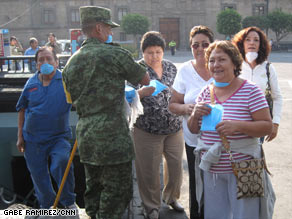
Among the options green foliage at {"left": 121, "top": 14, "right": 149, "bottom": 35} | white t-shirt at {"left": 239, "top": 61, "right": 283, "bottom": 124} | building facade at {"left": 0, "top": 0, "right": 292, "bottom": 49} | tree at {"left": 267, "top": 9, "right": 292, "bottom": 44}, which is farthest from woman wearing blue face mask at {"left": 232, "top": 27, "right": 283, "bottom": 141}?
building facade at {"left": 0, "top": 0, "right": 292, "bottom": 49}

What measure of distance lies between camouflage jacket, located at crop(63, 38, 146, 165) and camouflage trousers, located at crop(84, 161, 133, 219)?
0.11 metres

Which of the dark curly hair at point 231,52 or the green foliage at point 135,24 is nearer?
the dark curly hair at point 231,52

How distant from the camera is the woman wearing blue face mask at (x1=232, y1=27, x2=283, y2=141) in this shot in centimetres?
370

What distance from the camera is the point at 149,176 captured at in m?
3.76

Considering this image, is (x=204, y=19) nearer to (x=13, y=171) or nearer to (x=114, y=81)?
(x=13, y=171)

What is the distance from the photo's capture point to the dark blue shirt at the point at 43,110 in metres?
3.90

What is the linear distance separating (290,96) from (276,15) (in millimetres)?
30276

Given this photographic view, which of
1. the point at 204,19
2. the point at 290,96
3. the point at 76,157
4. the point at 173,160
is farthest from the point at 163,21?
the point at 173,160

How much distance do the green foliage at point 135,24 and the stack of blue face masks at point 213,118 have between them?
3664 centimetres

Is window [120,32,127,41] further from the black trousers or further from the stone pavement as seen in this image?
the black trousers

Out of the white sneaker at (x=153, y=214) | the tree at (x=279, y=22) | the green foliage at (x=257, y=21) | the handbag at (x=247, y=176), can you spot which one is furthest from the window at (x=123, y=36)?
the handbag at (x=247, y=176)

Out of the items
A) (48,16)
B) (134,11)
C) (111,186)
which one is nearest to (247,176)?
(111,186)

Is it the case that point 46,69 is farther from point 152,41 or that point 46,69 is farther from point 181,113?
point 181,113

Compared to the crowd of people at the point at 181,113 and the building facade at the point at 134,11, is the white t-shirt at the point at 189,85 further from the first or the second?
the building facade at the point at 134,11
